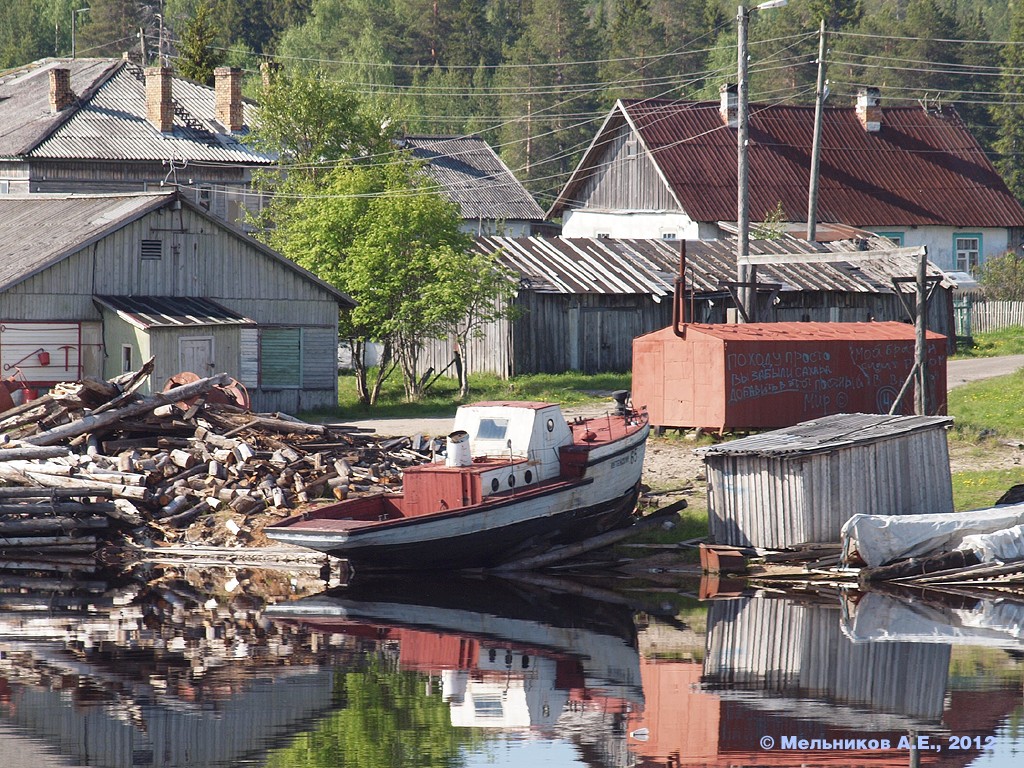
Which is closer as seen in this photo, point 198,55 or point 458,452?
point 458,452

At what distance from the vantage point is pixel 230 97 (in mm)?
56875

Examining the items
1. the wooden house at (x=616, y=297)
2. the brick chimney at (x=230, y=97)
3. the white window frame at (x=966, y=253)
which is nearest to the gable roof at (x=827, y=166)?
the white window frame at (x=966, y=253)

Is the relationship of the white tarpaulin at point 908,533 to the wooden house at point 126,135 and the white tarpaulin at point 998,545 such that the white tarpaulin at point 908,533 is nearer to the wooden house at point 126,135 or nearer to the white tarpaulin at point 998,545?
the white tarpaulin at point 998,545

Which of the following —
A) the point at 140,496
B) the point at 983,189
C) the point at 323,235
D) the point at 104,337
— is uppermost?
the point at 983,189

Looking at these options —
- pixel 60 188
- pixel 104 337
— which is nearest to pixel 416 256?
pixel 104 337

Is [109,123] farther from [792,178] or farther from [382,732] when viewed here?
[382,732]

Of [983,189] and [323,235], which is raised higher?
[983,189]

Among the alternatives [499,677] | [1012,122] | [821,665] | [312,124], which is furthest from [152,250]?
[1012,122]

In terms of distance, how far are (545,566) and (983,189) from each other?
4524cm

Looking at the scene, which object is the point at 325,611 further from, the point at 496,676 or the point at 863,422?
the point at 863,422

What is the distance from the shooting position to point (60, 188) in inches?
Answer: 2057

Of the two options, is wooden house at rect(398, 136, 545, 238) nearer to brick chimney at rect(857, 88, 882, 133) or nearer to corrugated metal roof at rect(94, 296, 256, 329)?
brick chimney at rect(857, 88, 882, 133)

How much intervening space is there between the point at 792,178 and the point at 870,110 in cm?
644

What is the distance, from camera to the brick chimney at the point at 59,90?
54688mm
